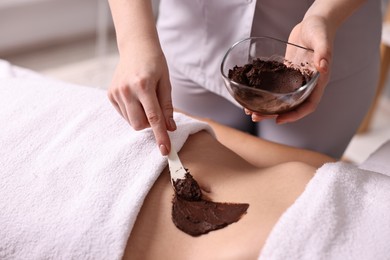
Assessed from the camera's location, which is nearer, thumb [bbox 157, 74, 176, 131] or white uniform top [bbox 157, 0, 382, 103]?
thumb [bbox 157, 74, 176, 131]

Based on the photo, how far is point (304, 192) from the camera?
35.6 inches

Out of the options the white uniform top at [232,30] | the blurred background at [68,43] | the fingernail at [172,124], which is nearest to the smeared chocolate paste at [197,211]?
the fingernail at [172,124]

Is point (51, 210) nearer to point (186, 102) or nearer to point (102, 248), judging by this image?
point (102, 248)

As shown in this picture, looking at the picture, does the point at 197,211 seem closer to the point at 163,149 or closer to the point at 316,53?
the point at 163,149

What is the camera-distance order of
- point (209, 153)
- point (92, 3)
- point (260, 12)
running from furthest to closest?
point (92, 3), point (260, 12), point (209, 153)

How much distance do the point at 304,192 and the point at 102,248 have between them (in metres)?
0.37

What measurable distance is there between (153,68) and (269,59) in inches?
10.1

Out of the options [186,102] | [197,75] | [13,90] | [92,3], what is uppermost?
[13,90]

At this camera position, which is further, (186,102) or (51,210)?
(186,102)

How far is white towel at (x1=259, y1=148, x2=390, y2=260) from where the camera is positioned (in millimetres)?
813

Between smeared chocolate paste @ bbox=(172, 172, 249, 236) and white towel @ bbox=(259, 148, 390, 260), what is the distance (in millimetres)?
114

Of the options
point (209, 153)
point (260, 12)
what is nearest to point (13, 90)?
point (209, 153)

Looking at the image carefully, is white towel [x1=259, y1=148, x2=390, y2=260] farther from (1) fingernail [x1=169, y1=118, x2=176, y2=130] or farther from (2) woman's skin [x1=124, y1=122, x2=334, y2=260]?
(1) fingernail [x1=169, y1=118, x2=176, y2=130]

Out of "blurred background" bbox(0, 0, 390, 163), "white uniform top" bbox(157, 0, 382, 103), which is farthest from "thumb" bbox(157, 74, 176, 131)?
"blurred background" bbox(0, 0, 390, 163)
